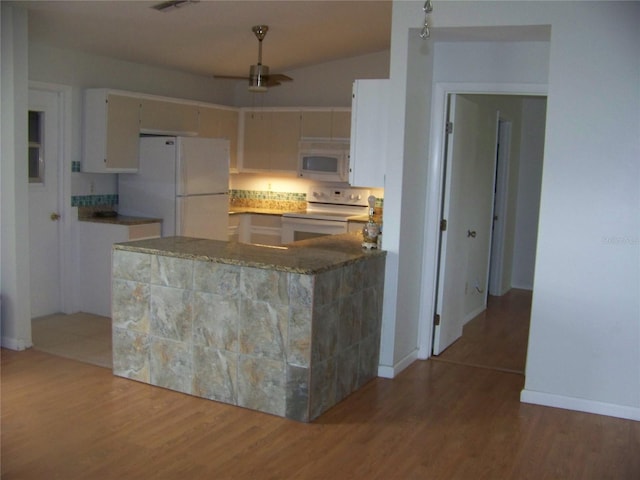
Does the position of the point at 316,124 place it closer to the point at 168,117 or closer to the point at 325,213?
the point at 325,213

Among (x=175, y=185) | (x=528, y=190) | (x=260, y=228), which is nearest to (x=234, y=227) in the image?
(x=260, y=228)

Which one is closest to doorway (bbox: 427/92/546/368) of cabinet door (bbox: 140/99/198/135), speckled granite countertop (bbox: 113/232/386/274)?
speckled granite countertop (bbox: 113/232/386/274)

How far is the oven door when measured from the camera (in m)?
6.82

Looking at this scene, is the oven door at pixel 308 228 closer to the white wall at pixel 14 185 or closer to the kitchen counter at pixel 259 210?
the kitchen counter at pixel 259 210

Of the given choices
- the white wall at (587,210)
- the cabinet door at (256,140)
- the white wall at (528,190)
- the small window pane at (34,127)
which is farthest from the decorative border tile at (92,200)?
the white wall at (528,190)

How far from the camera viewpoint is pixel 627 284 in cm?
387

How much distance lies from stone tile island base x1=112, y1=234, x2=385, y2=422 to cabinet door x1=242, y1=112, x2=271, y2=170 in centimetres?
314

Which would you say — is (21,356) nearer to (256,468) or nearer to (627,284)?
(256,468)

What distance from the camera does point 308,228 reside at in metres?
6.97

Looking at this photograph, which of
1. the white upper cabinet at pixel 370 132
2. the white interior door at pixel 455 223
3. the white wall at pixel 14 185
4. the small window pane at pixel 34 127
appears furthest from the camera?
the small window pane at pixel 34 127

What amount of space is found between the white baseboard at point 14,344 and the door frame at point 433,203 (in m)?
2.86

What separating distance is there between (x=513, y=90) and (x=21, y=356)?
3854mm

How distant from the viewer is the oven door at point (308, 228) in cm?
682

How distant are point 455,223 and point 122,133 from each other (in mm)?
2984
